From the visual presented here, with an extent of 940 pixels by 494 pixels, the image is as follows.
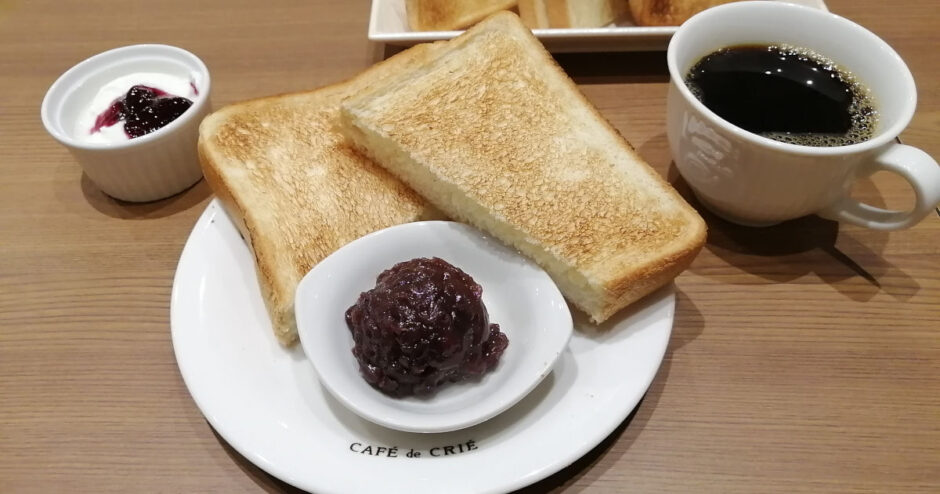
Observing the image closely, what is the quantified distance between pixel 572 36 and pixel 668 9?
31 cm

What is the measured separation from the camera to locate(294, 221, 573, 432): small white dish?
1.09m

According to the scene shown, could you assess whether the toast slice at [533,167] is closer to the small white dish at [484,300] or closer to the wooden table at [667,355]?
the small white dish at [484,300]

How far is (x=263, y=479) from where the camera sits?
1.15 metres

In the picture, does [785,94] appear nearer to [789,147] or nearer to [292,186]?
[789,147]

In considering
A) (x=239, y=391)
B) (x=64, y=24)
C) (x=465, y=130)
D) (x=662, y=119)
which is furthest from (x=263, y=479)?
(x=64, y=24)

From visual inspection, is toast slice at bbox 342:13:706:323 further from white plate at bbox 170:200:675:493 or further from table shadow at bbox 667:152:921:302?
table shadow at bbox 667:152:921:302

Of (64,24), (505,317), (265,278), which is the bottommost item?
(505,317)

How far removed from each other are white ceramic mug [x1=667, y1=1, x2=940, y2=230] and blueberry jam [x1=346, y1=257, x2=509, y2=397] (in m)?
0.59

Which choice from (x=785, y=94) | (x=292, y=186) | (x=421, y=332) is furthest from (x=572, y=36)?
(x=421, y=332)

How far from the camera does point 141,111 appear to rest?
160 cm

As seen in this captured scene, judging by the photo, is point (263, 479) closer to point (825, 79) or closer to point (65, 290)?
point (65, 290)

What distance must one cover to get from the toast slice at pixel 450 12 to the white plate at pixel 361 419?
40.2 inches

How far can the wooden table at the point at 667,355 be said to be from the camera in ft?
3.80

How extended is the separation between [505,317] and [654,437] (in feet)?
1.18
